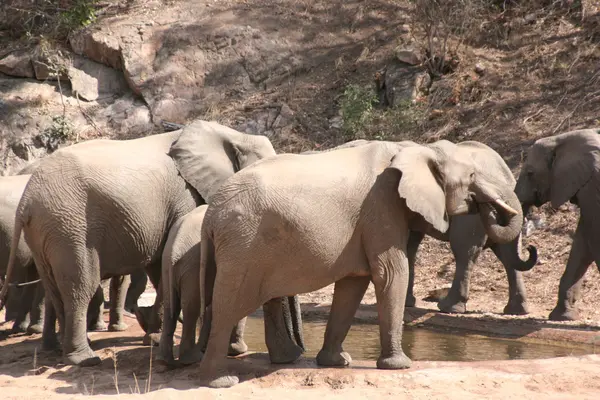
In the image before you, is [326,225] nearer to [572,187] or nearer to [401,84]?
[572,187]

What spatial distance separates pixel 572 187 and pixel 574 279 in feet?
3.75

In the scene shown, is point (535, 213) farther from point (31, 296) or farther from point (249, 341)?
point (31, 296)

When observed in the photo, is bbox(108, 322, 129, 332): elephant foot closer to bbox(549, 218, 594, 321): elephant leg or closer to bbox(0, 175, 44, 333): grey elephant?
bbox(0, 175, 44, 333): grey elephant

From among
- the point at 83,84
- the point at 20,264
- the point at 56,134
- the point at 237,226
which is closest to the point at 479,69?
the point at 83,84

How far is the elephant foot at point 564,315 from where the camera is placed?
11.9m

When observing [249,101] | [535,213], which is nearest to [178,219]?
[535,213]

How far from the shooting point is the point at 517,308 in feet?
41.9

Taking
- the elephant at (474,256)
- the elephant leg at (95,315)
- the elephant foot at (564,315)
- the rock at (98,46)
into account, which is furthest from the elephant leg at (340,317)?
the rock at (98,46)

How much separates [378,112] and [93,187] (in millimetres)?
11292

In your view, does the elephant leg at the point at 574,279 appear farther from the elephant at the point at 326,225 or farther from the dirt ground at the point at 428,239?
the elephant at the point at 326,225

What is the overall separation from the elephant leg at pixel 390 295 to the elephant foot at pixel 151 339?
2.53 metres

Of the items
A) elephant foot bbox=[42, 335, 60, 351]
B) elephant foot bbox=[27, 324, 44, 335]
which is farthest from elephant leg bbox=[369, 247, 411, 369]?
elephant foot bbox=[27, 324, 44, 335]

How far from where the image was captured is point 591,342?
10.4 m

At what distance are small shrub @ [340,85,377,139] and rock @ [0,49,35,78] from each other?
7.79 metres
